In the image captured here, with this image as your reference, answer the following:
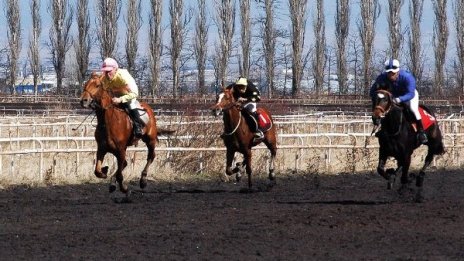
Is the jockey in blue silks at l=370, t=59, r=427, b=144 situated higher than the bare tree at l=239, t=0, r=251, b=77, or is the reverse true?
the bare tree at l=239, t=0, r=251, b=77

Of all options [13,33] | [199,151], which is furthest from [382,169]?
[13,33]

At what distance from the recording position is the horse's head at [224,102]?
1911 centimetres

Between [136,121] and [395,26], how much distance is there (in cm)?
4701

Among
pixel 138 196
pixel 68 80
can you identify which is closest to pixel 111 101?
pixel 138 196

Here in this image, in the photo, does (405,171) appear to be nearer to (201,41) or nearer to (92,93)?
(92,93)

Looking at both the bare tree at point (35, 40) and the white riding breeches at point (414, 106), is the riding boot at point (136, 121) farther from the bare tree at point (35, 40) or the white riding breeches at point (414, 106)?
the bare tree at point (35, 40)

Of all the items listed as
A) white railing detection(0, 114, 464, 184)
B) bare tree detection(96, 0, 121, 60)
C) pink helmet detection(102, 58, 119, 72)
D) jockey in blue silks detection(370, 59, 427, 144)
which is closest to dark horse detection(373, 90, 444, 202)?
jockey in blue silks detection(370, 59, 427, 144)

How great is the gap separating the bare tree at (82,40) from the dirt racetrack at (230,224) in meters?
40.2

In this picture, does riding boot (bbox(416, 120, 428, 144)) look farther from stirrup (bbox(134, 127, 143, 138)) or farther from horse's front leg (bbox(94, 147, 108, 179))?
horse's front leg (bbox(94, 147, 108, 179))

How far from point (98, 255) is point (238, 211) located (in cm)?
478

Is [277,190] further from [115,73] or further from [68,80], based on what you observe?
[68,80]

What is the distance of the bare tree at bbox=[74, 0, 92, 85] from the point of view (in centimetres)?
5994

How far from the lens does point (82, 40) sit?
60.5 m

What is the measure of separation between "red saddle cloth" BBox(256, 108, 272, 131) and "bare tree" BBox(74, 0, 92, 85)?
40.3 meters
